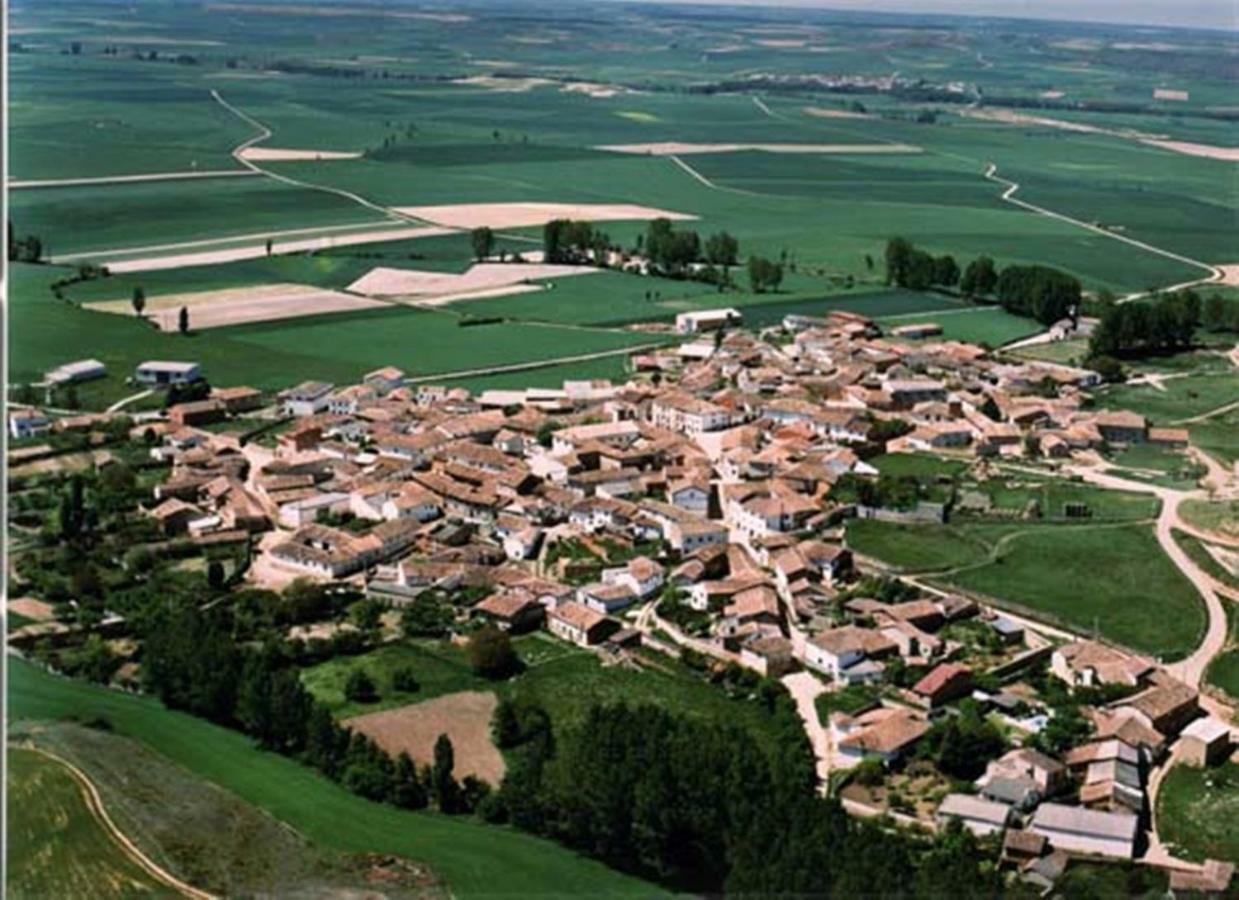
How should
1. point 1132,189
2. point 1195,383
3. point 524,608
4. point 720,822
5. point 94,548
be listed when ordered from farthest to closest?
point 1132,189 < point 1195,383 < point 94,548 < point 524,608 < point 720,822

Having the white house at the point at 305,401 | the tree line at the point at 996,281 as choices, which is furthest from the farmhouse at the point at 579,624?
the tree line at the point at 996,281

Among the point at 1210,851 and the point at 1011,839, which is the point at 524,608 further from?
the point at 1210,851

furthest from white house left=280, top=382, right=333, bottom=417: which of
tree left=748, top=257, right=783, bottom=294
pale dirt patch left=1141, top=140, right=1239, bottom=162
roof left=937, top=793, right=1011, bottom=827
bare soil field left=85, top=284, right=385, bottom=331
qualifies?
pale dirt patch left=1141, top=140, right=1239, bottom=162

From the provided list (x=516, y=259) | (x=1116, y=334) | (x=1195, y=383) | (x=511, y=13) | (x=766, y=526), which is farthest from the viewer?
(x=511, y=13)

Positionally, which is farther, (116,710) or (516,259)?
(516,259)

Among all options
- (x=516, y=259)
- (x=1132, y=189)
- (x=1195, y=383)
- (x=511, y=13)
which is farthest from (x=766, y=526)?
(x=511, y=13)

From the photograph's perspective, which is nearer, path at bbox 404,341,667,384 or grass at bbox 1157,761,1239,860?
grass at bbox 1157,761,1239,860

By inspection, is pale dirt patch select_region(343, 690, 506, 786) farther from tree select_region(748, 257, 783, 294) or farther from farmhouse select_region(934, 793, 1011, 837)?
tree select_region(748, 257, 783, 294)
